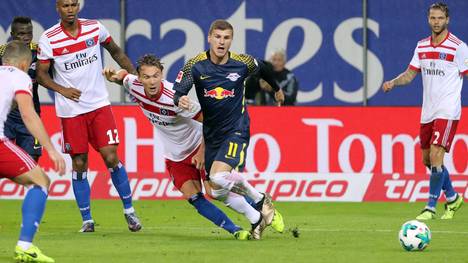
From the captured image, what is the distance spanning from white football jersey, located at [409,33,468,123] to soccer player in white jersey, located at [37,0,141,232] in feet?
12.4

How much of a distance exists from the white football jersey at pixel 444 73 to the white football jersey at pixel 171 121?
353 centimetres

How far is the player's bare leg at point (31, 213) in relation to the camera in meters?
9.51


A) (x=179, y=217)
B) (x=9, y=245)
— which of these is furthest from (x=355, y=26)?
(x=9, y=245)

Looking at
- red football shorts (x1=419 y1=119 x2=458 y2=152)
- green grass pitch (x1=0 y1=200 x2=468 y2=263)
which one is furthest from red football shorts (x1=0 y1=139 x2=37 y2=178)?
red football shorts (x1=419 y1=119 x2=458 y2=152)

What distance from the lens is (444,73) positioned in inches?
577

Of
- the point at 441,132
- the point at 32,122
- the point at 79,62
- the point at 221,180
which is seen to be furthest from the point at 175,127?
the point at 441,132

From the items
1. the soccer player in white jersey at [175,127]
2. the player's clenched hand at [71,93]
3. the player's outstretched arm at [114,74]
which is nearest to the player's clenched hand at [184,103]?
the soccer player in white jersey at [175,127]

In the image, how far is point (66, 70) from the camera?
12.7m

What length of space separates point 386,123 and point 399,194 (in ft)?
3.27

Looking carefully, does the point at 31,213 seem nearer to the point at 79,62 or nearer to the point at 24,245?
the point at 24,245

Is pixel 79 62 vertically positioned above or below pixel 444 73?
above

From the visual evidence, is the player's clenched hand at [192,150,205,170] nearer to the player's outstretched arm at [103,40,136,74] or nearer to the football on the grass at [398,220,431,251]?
the player's outstretched arm at [103,40,136,74]

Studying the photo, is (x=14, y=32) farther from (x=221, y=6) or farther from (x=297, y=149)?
(x=221, y=6)

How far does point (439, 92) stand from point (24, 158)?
20.7 feet
